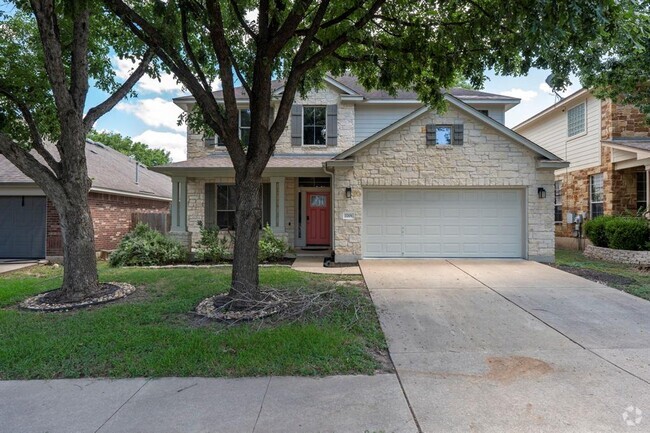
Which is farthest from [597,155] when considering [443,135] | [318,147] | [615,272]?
[318,147]

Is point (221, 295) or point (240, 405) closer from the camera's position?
point (240, 405)

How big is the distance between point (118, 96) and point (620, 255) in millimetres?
14501

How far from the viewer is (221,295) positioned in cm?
695

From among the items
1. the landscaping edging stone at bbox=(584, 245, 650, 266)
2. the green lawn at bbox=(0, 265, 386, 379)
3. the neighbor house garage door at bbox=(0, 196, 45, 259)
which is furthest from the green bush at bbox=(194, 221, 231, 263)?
the landscaping edging stone at bbox=(584, 245, 650, 266)

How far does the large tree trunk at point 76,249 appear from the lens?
23.4ft

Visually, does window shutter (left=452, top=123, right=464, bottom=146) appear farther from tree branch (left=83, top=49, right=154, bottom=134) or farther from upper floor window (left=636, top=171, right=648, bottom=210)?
tree branch (left=83, top=49, right=154, bottom=134)

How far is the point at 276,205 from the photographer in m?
13.0

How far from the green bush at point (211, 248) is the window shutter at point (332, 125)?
539 centimetres

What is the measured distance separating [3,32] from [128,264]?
21.8 feet

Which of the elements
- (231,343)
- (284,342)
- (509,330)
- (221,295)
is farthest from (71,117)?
(509,330)

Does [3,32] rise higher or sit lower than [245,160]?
higher

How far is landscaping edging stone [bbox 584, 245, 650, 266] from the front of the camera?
1106 cm

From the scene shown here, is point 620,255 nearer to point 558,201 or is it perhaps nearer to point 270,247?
point 558,201

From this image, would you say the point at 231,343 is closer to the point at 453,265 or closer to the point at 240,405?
the point at 240,405
